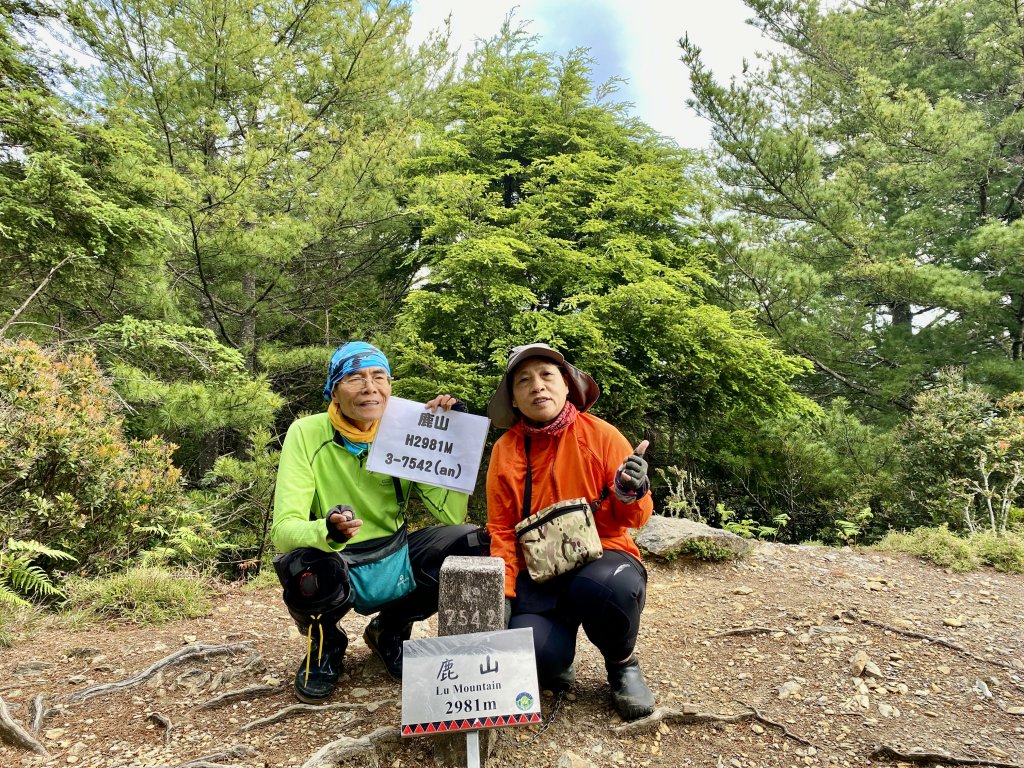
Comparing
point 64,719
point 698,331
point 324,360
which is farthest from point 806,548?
point 324,360

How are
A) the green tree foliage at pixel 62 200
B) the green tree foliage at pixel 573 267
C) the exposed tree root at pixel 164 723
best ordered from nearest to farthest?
the exposed tree root at pixel 164 723, the green tree foliage at pixel 62 200, the green tree foliage at pixel 573 267

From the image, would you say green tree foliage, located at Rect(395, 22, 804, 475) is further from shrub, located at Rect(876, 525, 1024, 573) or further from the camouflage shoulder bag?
the camouflage shoulder bag

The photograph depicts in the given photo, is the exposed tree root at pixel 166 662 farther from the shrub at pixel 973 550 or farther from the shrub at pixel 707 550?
the shrub at pixel 973 550

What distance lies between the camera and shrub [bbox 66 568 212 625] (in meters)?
3.35

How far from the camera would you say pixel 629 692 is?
2152 mm

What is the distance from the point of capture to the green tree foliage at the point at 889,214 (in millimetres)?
8234

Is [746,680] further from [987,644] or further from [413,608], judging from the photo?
[413,608]

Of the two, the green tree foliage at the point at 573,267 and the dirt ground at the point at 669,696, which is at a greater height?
the green tree foliage at the point at 573,267

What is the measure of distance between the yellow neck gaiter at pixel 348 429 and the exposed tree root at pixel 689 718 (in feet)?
5.05

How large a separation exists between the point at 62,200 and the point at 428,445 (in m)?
4.65

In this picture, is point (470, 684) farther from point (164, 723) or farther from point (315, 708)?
point (164, 723)

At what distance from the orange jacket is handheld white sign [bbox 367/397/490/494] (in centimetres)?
13

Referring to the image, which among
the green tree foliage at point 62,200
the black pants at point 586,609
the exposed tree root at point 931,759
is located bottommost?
the exposed tree root at point 931,759

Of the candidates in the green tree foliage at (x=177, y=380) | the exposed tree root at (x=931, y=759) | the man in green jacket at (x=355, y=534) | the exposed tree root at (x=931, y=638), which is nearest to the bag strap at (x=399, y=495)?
the man in green jacket at (x=355, y=534)
